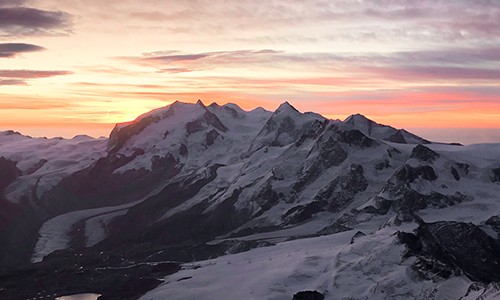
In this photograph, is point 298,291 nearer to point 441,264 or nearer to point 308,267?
point 308,267

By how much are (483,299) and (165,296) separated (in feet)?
333

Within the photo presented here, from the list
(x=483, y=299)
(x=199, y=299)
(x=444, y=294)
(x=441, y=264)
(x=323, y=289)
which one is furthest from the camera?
(x=199, y=299)

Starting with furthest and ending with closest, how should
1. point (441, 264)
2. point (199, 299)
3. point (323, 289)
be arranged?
point (199, 299) → point (323, 289) → point (441, 264)

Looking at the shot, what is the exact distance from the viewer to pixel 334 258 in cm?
19775

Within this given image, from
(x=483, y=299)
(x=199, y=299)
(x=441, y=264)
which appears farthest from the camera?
(x=199, y=299)

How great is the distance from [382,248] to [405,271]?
16.9 m

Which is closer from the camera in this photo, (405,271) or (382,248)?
(405,271)

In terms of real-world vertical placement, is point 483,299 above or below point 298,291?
above

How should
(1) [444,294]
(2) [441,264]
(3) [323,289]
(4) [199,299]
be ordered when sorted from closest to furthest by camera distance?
(1) [444,294], (2) [441,264], (3) [323,289], (4) [199,299]

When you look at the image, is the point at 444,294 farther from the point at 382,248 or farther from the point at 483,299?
the point at 382,248

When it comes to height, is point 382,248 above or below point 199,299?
above

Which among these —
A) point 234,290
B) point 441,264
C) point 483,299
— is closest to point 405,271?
point 441,264

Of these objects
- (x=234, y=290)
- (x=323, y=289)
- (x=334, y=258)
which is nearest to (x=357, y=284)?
(x=323, y=289)

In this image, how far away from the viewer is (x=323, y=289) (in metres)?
177
